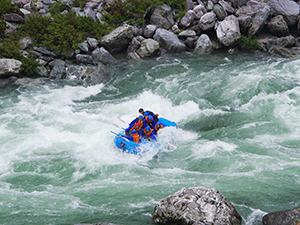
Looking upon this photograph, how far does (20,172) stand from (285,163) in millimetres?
7028

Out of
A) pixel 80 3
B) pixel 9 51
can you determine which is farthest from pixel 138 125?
pixel 80 3

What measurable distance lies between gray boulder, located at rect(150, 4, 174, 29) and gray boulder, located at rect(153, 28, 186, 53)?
99cm

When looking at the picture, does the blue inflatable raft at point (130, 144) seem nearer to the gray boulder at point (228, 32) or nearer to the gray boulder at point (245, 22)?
the gray boulder at point (228, 32)

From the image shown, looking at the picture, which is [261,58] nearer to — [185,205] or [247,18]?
[247,18]

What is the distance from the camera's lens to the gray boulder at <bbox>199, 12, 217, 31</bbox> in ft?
Result: 52.5

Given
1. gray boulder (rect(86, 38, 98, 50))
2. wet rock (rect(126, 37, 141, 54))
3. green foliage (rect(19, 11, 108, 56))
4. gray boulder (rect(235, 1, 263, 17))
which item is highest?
gray boulder (rect(235, 1, 263, 17))

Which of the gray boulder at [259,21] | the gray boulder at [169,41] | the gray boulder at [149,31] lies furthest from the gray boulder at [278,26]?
the gray boulder at [149,31]

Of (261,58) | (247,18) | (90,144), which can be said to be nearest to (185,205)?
(90,144)

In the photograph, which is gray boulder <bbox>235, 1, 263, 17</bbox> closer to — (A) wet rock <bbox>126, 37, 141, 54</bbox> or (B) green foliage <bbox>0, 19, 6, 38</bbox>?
(A) wet rock <bbox>126, 37, 141, 54</bbox>

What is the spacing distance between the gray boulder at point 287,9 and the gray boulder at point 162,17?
6171 millimetres

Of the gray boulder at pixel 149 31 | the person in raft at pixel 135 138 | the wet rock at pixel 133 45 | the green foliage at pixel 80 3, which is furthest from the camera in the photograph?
the green foliage at pixel 80 3

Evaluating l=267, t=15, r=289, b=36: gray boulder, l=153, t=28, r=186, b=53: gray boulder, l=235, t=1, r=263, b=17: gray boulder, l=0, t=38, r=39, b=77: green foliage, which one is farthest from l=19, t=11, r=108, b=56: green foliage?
l=267, t=15, r=289, b=36: gray boulder

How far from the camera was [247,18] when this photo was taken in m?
15.8

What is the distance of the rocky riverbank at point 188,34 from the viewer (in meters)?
14.3
